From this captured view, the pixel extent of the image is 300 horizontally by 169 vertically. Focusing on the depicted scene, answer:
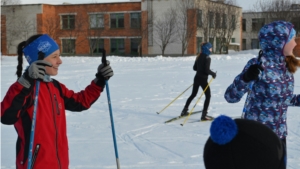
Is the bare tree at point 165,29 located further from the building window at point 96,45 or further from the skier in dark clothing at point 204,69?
the skier in dark clothing at point 204,69

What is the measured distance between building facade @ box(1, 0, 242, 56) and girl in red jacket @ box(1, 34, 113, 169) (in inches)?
1491

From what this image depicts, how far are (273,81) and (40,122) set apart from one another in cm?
206

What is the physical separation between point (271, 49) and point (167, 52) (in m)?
38.6

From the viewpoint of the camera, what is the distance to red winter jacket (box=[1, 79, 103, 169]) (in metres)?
2.57

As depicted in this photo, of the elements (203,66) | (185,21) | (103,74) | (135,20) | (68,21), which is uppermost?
(68,21)

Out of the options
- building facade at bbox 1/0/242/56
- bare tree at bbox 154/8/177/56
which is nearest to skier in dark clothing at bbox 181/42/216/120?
building facade at bbox 1/0/242/56

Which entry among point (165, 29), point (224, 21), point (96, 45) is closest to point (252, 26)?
point (224, 21)

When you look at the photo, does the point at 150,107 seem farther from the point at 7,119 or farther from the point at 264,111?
the point at 7,119

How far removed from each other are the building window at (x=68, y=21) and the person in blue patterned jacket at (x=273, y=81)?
143ft

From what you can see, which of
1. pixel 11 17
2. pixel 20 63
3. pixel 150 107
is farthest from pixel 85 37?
pixel 20 63

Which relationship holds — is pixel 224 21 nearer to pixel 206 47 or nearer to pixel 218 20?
pixel 218 20

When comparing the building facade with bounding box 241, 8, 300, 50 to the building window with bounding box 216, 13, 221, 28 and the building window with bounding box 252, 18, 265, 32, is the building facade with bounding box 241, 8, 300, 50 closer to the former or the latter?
the building window with bounding box 252, 18, 265, 32

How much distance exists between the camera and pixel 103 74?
126 inches

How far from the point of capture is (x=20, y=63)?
301 cm
